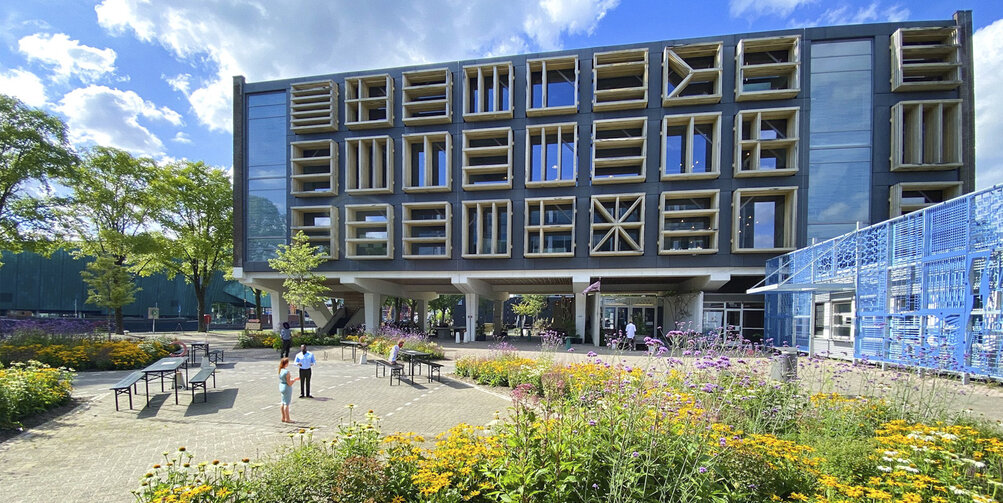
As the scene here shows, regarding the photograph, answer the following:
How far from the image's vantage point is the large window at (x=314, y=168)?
85.6ft

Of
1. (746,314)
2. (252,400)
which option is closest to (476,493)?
(252,400)

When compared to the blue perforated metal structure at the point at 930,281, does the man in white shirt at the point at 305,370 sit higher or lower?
lower

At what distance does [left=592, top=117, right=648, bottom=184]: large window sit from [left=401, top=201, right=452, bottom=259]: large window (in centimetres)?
960

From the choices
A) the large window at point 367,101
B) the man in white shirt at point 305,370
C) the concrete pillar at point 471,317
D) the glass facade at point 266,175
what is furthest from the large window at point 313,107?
the man in white shirt at point 305,370

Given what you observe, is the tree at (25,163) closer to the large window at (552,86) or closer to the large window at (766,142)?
the large window at (552,86)

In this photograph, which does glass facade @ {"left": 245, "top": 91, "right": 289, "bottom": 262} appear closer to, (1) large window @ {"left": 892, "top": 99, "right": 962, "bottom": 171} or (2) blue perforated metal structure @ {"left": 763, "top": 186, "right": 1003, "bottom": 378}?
(2) blue perforated metal structure @ {"left": 763, "top": 186, "right": 1003, "bottom": 378}

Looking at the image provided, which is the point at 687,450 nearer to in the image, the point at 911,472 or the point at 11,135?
the point at 911,472

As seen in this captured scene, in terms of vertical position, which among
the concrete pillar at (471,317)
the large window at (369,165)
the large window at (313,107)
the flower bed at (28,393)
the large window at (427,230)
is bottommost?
the concrete pillar at (471,317)

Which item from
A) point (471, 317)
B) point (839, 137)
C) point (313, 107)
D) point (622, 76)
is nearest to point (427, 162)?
point (313, 107)

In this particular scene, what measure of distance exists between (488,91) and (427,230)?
33.0 feet

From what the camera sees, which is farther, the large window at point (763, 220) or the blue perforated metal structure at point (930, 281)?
the large window at point (763, 220)

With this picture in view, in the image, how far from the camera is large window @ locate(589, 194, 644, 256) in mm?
22234

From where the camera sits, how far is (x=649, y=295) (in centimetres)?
3189

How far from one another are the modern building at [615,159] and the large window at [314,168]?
6.0 inches
